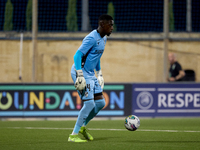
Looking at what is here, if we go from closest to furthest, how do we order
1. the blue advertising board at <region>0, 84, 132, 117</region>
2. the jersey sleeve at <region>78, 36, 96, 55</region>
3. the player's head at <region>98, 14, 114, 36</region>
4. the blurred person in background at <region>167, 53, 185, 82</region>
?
the jersey sleeve at <region>78, 36, 96, 55</region>, the player's head at <region>98, 14, 114, 36</region>, the blue advertising board at <region>0, 84, 132, 117</region>, the blurred person in background at <region>167, 53, 185, 82</region>

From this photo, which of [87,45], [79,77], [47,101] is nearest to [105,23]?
[87,45]

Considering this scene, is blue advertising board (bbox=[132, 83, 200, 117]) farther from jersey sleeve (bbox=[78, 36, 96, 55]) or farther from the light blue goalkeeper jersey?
jersey sleeve (bbox=[78, 36, 96, 55])

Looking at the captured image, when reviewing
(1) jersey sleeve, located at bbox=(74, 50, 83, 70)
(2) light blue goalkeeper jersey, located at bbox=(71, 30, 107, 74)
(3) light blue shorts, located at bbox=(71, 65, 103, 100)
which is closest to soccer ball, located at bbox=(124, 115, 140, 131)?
(3) light blue shorts, located at bbox=(71, 65, 103, 100)

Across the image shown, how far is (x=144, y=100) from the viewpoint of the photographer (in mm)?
12141

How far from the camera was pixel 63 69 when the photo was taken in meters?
18.0

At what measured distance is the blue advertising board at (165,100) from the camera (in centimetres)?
1212

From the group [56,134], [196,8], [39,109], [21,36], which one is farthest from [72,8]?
[56,134]

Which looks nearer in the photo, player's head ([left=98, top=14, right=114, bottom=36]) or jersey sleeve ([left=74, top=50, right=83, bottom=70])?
jersey sleeve ([left=74, top=50, right=83, bottom=70])

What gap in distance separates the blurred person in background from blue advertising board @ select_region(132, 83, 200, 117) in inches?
20.5

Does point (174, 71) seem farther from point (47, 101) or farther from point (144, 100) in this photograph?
point (47, 101)

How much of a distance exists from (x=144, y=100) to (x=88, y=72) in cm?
596

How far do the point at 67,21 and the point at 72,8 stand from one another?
99cm

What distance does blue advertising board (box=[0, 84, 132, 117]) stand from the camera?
11.9 m

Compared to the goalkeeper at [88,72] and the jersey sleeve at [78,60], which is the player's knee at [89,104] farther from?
the jersey sleeve at [78,60]
